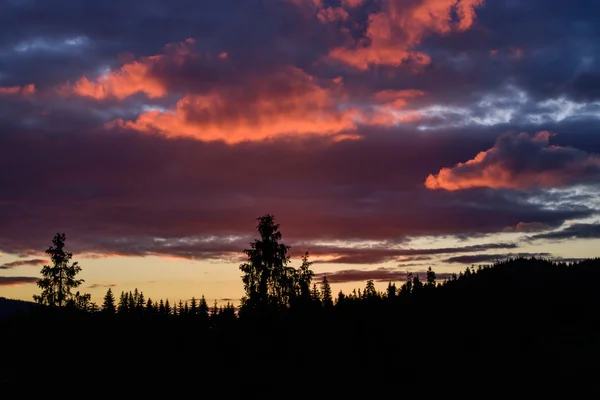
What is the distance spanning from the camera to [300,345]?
66250mm

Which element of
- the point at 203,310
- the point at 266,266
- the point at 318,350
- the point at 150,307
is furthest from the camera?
the point at 150,307

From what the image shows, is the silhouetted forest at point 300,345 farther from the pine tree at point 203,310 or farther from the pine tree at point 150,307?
the pine tree at point 150,307

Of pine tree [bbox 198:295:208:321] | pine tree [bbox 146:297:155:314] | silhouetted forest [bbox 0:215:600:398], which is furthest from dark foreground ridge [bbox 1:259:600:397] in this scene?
pine tree [bbox 146:297:155:314]

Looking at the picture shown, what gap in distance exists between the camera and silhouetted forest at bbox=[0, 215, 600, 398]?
2468 inches

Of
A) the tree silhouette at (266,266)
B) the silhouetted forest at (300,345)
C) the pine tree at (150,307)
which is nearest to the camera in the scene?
the silhouetted forest at (300,345)

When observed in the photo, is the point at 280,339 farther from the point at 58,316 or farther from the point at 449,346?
the point at 58,316

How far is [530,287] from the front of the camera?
110 m

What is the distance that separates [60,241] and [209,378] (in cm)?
3791

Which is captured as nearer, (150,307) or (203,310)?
(203,310)

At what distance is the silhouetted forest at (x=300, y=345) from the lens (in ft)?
206

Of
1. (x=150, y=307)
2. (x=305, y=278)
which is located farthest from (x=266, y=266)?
(x=150, y=307)

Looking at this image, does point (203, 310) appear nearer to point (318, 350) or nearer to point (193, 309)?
point (193, 309)

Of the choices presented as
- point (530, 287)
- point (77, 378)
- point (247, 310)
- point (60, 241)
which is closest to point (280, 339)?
point (247, 310)

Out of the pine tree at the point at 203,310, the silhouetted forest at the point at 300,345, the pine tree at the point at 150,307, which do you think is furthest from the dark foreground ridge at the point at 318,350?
the pine tree at the point at 150,307
